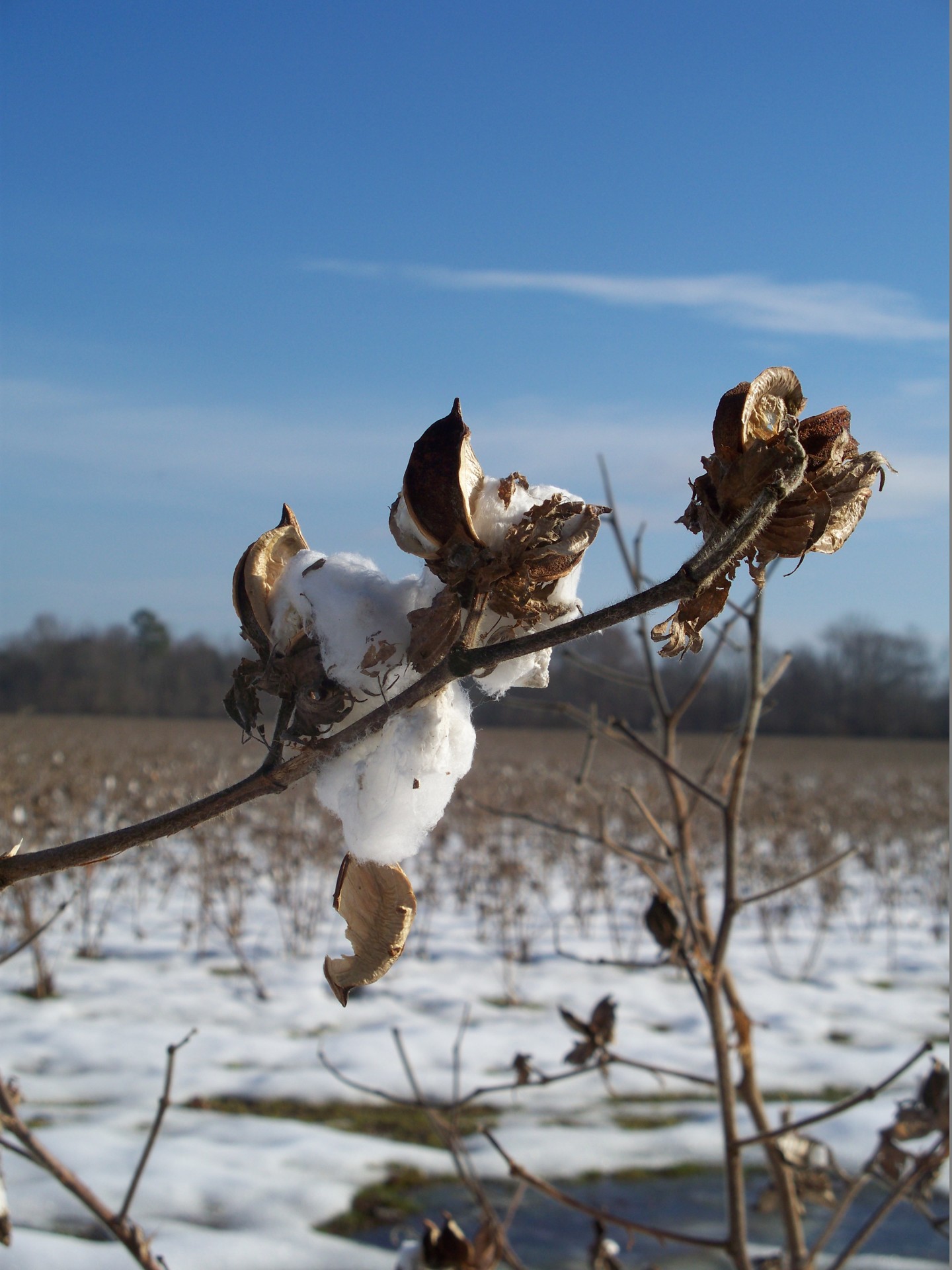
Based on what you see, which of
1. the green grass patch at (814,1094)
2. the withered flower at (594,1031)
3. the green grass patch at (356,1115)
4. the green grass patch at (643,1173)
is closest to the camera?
the withered flower at (594,1031)

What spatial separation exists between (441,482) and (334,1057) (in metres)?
4.40

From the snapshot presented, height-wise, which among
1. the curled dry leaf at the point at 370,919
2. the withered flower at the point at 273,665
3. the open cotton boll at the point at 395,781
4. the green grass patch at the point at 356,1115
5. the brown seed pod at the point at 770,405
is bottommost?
the green grass patch at the point at 356,1115

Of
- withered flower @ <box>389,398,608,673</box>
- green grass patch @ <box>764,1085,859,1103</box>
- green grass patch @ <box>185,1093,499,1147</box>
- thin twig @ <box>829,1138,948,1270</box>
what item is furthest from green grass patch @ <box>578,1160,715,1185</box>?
withered flower @ <box>389,398,608,673</box>

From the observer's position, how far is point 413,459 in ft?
1.66

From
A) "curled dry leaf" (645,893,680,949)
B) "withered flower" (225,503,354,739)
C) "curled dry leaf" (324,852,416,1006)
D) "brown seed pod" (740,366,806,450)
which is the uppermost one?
"brown seed pod" (740,366,806,450)

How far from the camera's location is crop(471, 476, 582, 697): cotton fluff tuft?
524 mm

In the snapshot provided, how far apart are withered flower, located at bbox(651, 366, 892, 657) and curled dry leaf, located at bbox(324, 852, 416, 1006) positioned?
0.21 metres

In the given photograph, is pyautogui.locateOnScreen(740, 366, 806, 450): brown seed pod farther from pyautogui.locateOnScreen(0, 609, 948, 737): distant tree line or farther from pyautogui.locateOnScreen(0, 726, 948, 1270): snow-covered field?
pyautogui.locateOnScreen(0, 609, 948, 737): distant tree line

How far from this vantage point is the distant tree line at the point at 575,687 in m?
23.2

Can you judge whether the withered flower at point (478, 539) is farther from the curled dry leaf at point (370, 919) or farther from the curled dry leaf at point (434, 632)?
the curled dry leaf at point (370, 919)

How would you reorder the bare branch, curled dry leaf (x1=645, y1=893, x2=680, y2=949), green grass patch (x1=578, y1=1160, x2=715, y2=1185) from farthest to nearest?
green grass patch (x1=578, y1=1160, x2=715, y2=1185)
curled dry leaf (x1=645, y1=893, x2=680, y2=949)
the bare branch

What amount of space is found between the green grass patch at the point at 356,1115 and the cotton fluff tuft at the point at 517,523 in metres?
3.68

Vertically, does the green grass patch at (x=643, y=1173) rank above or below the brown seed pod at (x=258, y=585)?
below

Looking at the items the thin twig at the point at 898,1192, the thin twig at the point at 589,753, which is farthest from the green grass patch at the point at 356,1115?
the thin twig at the point at 589,753
